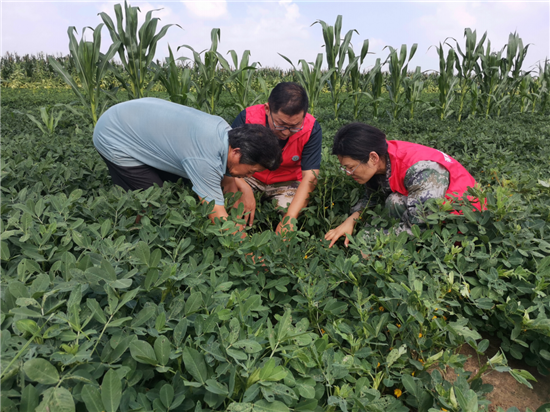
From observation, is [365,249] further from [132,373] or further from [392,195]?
[132,373]

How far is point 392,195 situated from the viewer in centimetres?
287

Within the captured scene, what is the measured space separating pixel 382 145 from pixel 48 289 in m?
2.25

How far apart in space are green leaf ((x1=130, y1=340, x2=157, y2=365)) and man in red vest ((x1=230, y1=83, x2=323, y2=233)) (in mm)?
1322

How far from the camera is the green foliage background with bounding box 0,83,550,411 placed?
1036mm

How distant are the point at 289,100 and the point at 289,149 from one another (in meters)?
0.66

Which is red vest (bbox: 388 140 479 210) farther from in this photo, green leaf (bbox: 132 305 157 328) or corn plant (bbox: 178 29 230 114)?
corn plant (bbox: 178 29 230 114)

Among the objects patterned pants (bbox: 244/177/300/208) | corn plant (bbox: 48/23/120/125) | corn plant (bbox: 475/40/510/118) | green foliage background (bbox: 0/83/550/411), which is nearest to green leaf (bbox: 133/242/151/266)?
green foliage background (bbox: 0/83/550/411)

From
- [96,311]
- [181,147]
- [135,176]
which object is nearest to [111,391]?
[96,311]

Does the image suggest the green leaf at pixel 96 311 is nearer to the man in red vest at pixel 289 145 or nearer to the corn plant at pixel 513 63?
the man in red vest at pixel 289 145

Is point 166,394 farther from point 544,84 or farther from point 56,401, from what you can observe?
point 544,84

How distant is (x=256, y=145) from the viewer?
7.77 feet

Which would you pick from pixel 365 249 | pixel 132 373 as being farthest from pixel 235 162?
pixel 132 373

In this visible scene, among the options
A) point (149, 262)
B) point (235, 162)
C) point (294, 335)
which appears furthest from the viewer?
point (235, 162)

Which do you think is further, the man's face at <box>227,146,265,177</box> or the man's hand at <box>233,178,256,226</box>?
the man's hand at <box>233,178,256,226</box>
